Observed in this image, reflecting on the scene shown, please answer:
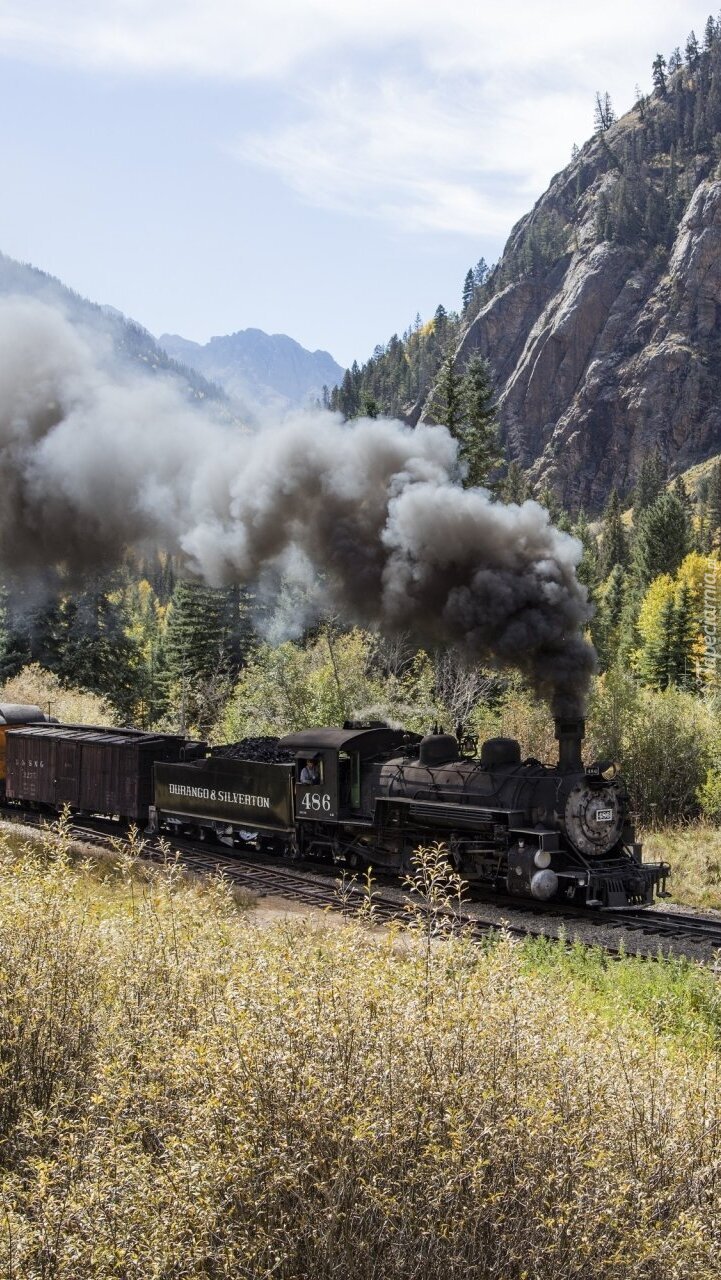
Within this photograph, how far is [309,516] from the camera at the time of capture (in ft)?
64.0

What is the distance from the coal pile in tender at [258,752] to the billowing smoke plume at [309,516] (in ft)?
9.82

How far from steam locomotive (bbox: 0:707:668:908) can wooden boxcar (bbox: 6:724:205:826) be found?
1.8 inches

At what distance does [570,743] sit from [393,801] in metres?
3.11

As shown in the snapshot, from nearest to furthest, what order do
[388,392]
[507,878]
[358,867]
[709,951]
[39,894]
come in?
[39,894], [709,951], [507,878], [358,867], [388,392]

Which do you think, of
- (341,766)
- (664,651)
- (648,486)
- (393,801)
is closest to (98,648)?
(664,651)

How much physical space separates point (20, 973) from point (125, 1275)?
2.46 meters

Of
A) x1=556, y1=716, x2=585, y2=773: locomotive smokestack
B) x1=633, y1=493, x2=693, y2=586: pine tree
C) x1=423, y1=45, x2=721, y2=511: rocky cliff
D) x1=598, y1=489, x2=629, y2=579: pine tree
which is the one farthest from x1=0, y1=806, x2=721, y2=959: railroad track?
x1=423, y1=45, x2=721, y2=511: rocky cliff

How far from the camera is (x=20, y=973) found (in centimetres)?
639

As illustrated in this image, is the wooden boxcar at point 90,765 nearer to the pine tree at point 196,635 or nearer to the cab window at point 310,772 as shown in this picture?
the cab window at point 310,772

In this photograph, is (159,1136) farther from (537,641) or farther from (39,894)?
(537,641)

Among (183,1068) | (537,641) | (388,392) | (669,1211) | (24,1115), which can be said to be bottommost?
(669,1211)

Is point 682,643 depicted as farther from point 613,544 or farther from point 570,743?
point 570,743

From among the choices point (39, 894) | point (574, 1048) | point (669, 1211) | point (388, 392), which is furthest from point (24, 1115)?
point (388, 392)

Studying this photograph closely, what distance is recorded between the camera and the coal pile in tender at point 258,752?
1850 cm
